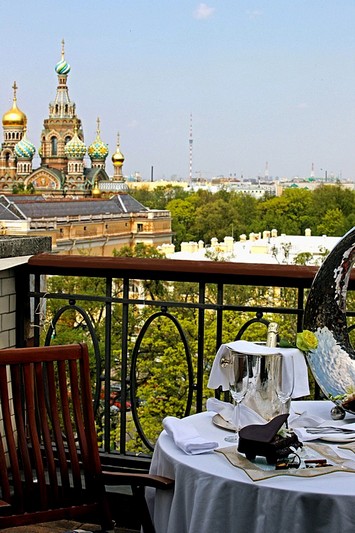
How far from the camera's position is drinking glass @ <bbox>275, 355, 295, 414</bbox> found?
1872 mm

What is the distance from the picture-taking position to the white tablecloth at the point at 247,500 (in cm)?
160

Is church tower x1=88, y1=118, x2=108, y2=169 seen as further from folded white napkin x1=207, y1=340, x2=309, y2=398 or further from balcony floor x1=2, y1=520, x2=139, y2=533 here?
folded white napkin x1=207, y1=340, x2=309, y2=398

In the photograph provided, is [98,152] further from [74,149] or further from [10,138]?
[10,138]

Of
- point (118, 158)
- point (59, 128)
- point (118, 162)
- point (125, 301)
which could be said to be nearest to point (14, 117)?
point (59, 128)

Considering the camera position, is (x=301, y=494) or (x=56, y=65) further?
(x=56, y=65)

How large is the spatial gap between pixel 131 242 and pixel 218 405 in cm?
5934

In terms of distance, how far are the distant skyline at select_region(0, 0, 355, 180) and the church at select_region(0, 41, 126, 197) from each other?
1370 millimetres

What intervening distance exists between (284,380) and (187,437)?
0.80ft

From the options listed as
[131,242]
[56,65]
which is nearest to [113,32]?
[56,65]

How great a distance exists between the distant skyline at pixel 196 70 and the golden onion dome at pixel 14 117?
0.88 m

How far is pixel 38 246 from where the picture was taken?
327 centimetres

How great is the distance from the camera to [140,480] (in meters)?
1.92

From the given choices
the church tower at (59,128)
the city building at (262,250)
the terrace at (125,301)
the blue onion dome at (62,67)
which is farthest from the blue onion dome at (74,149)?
the terrace at (125,301)

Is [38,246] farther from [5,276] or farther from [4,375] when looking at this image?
[4,375]
